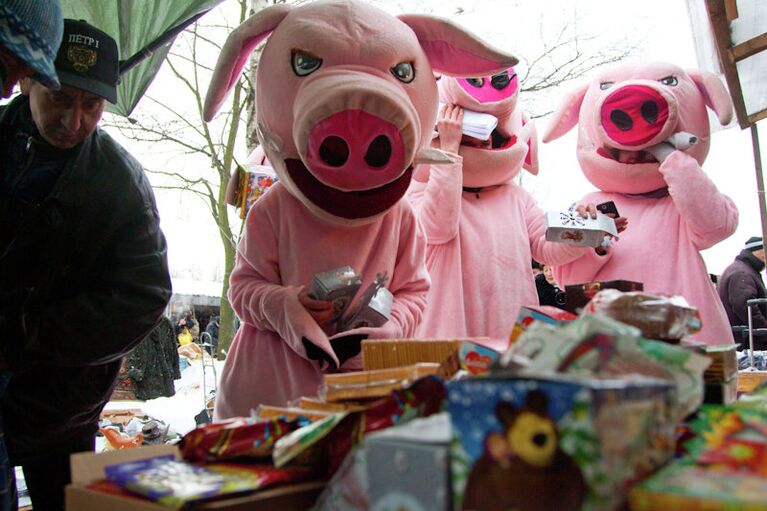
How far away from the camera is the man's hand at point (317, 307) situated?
1.98 meters

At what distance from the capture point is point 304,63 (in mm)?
2135

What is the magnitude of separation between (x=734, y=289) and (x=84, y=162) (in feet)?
17.7

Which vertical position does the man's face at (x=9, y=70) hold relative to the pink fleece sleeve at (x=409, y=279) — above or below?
above

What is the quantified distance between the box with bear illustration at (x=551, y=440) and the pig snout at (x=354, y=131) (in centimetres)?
127

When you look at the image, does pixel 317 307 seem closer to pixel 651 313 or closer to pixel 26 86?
pixel 651 313

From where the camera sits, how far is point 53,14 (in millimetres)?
1847

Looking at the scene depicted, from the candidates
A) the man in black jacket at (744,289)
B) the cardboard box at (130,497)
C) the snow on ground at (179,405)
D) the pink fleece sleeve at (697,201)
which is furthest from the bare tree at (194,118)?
the cardboard box at (130,497)

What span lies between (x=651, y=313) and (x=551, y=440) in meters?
0.56

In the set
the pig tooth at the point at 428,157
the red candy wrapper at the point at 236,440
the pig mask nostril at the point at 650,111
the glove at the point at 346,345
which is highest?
the pig mask nostril at the point at 650,111

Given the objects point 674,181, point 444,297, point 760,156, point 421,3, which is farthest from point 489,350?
point 421,3

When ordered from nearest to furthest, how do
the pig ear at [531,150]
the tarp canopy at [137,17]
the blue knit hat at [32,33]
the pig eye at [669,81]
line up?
the blue knit hat at [32,33] < the tarp canopy at [137,17] < the pig eye at [669,81] < the pig ear at [531,150]

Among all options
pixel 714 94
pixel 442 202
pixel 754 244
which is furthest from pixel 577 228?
pixel 754 244

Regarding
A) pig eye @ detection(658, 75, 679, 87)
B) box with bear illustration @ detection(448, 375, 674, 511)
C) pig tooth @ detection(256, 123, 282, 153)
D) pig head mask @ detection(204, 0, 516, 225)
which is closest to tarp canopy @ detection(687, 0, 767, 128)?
pig eye @ detection(658, 75, 679, 87)

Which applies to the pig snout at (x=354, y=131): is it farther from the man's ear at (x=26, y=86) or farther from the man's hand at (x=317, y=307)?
the man's ear at (x=26, y=86)
